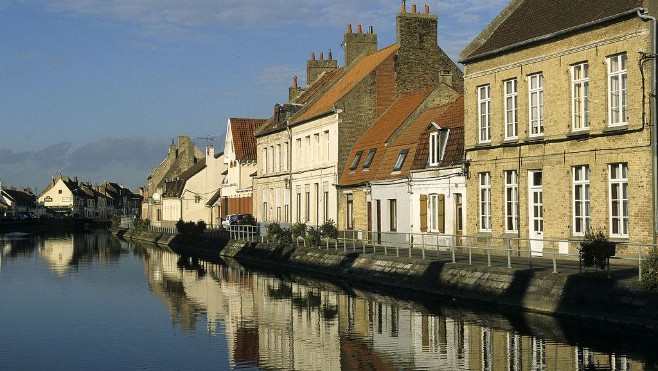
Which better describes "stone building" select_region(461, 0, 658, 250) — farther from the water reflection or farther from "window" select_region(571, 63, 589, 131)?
the water reflection

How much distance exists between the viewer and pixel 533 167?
32.8 m

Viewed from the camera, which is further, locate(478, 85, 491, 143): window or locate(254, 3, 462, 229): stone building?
locate(254, 3, 462, 229): stone building

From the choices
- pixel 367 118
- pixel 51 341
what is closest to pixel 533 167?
pixel 51 341

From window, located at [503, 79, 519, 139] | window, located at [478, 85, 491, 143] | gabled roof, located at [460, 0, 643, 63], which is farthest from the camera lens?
window, located at [478, 85, 491, 143]

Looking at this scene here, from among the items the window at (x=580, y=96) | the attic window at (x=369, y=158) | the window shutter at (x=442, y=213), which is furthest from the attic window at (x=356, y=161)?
the window at (x=580, y=96)

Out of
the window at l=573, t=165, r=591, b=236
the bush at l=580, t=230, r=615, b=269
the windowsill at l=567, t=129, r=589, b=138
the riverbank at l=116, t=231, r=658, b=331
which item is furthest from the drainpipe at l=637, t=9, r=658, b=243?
the bush at l=580, t=230, r=615, b=269

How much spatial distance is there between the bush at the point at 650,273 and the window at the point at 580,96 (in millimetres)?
10332

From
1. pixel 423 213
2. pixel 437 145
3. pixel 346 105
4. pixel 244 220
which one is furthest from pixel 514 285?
pixel 244 220

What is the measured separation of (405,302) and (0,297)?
50.4 feet

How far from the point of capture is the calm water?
18.6 m

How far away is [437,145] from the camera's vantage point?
40.3 metres

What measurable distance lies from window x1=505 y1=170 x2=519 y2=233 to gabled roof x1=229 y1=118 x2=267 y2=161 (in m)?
41.7

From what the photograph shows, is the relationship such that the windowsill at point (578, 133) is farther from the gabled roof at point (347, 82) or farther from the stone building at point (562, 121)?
the gabled roof at point (347, 82)

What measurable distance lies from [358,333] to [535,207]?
12.6 meters
